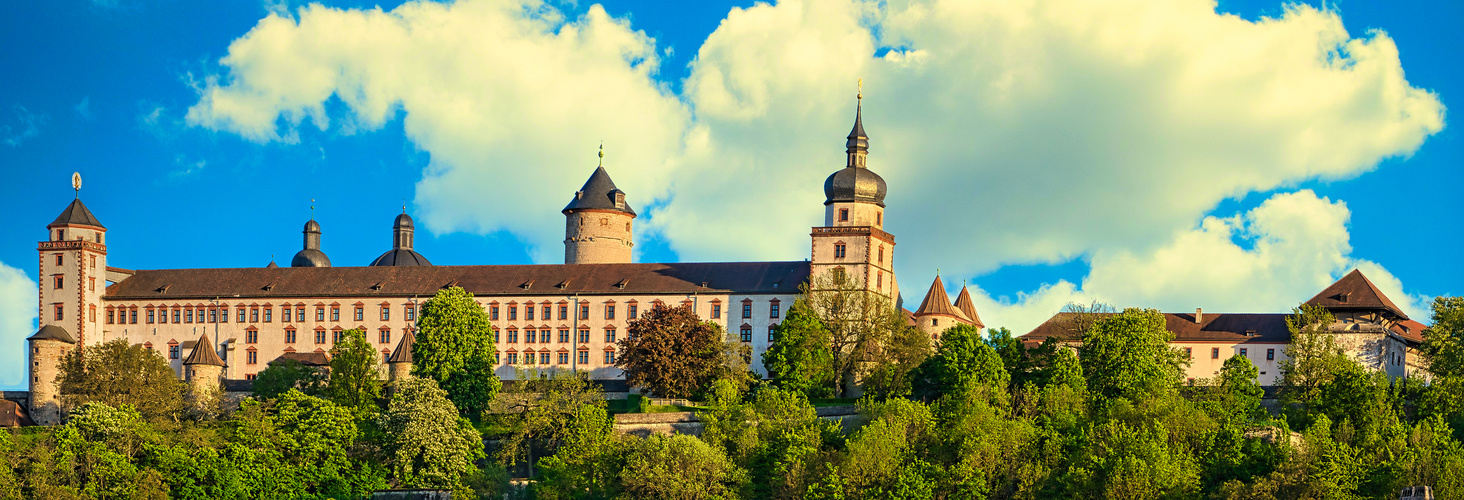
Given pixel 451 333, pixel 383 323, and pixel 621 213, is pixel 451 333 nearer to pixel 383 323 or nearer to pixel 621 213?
pixel 383 323

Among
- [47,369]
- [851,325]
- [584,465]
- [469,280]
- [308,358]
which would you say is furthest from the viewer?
[469,280]

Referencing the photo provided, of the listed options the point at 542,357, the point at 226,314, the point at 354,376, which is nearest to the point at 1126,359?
the point at 542,357

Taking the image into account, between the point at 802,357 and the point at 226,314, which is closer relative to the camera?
the point at 802,357

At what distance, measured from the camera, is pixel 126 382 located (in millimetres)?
91500

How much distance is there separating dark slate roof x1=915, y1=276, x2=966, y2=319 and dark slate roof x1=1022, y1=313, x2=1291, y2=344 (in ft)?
18.6

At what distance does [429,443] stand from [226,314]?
93.6 feet

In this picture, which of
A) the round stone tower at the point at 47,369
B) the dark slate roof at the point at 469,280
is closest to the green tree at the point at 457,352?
the dark slate roof at the point at 469,280

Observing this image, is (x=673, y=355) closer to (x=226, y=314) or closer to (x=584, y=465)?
(x=584, y=465)

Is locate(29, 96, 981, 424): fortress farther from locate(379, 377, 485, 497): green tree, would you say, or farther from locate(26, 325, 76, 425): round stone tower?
locate(379, 377, 485, 497): green tree

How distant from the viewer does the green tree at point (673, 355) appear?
90.4 metres

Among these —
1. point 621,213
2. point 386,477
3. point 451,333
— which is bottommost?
point 386,477

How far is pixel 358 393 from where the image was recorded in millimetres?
93188

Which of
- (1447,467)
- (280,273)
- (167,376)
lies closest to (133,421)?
(167,376)

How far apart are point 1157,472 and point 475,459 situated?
98.9 feet
